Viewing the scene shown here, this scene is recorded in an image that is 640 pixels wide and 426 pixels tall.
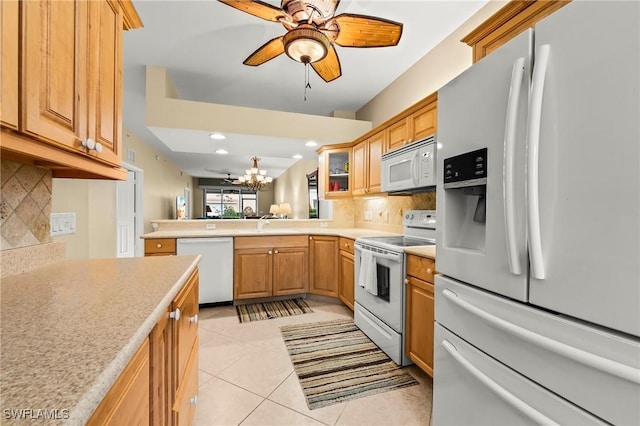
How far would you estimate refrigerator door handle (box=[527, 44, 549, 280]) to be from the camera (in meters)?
0.79

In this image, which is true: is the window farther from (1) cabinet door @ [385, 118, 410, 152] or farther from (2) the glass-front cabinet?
(1) cabinet door @ [385, 118, 410, 152]

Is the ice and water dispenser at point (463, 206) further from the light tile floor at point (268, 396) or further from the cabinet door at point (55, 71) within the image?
the cabinet door at point (55, 71)

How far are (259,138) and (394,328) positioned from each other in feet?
8.86

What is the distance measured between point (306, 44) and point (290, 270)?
7.98 feet

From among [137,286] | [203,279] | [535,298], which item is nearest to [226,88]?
[203,279]

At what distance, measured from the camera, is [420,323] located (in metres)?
1.80

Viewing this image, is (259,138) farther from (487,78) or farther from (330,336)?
(487,78)

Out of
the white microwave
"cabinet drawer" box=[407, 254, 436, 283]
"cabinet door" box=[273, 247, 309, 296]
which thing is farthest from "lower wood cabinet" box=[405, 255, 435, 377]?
"cabinet door" box=[273, 247, 309, 296]

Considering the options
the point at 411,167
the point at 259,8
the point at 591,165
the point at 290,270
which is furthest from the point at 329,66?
the point at 290,270

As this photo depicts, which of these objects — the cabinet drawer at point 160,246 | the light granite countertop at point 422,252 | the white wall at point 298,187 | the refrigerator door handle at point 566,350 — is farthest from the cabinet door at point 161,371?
the white wall at point 298,187

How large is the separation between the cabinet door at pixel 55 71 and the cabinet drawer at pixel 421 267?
1826 mm

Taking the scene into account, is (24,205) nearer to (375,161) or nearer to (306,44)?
(306,44)

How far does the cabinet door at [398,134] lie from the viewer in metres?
2.45

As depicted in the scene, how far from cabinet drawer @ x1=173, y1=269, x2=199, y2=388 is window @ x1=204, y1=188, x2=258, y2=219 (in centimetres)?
1007
